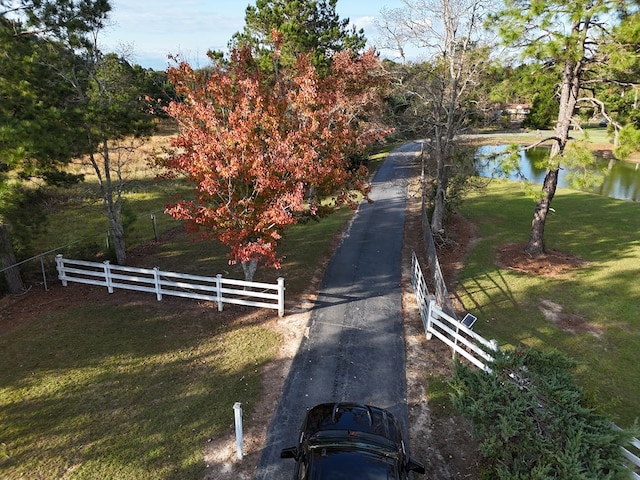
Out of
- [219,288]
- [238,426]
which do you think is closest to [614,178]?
[219,288]

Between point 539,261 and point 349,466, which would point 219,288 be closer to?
point 349,466

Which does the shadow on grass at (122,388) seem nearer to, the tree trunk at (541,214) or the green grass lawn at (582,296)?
the green grass lawn at (582,296)

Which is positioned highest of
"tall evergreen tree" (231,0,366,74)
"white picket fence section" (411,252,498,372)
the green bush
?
"tall evergreen tree" (231,0,366,74)

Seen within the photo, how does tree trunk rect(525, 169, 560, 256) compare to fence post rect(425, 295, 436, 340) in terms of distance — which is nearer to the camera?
fence post rect(425, 295, 436, 340)

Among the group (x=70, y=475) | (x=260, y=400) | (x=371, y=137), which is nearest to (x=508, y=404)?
(x=260, y=400)

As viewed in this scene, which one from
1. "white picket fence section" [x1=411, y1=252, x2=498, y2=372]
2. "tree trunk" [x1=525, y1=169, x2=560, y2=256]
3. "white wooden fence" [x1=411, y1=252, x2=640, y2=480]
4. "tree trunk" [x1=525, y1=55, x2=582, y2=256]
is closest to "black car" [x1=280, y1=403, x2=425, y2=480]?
"white wooden fence" [x1=411, y1=252, x2=640, y2=480]

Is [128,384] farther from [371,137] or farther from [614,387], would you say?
[371,137]

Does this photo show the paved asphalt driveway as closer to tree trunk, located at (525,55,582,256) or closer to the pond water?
tree trunk, located at (525,55,582,256)

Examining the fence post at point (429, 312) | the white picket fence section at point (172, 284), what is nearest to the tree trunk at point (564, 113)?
the fence post at point (429, 312)
